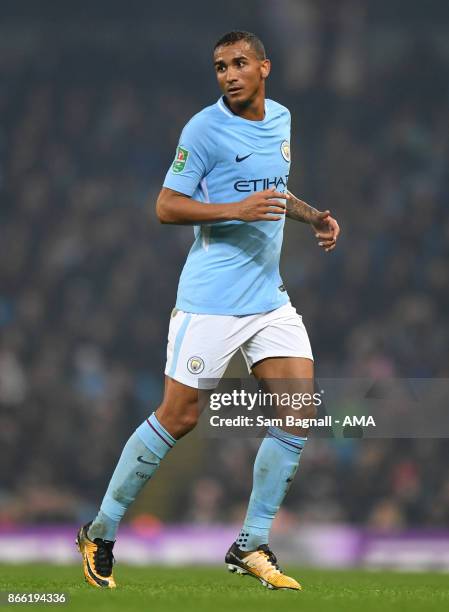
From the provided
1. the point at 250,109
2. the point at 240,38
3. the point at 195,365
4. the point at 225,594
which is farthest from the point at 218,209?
the point at 225,594

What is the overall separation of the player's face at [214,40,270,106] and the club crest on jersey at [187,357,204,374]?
43.4 inches

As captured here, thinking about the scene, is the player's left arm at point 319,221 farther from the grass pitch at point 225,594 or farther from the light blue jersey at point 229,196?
the grass pitch at point 225,594

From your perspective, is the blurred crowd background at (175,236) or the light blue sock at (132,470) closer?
the light blue sock at (132,470)

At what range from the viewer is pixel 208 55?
15.2 meters

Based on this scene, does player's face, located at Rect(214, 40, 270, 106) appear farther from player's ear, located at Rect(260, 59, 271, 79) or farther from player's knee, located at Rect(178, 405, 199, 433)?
player's knee, located at Rect(178, 405, 199, 433)

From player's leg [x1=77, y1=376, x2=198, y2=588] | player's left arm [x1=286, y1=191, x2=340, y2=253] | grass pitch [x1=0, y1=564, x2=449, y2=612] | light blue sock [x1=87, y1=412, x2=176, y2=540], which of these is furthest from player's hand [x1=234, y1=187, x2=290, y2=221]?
grass pitch [x1=0, y1=564, x2=449, y2=612]

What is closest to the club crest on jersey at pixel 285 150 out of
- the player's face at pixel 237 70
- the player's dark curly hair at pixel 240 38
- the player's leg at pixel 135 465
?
the player's face at pixel 237 70

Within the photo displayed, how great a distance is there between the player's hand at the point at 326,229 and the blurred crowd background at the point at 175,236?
525 cm

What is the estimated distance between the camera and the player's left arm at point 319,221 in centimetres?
593

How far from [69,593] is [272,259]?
1667 mm

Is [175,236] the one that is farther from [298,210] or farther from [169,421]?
[169,421]

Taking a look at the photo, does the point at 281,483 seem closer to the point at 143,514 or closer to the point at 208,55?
the point at 143,514

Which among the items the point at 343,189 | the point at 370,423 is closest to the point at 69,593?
the point at 370,423

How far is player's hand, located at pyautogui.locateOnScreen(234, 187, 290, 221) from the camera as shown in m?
5.40
